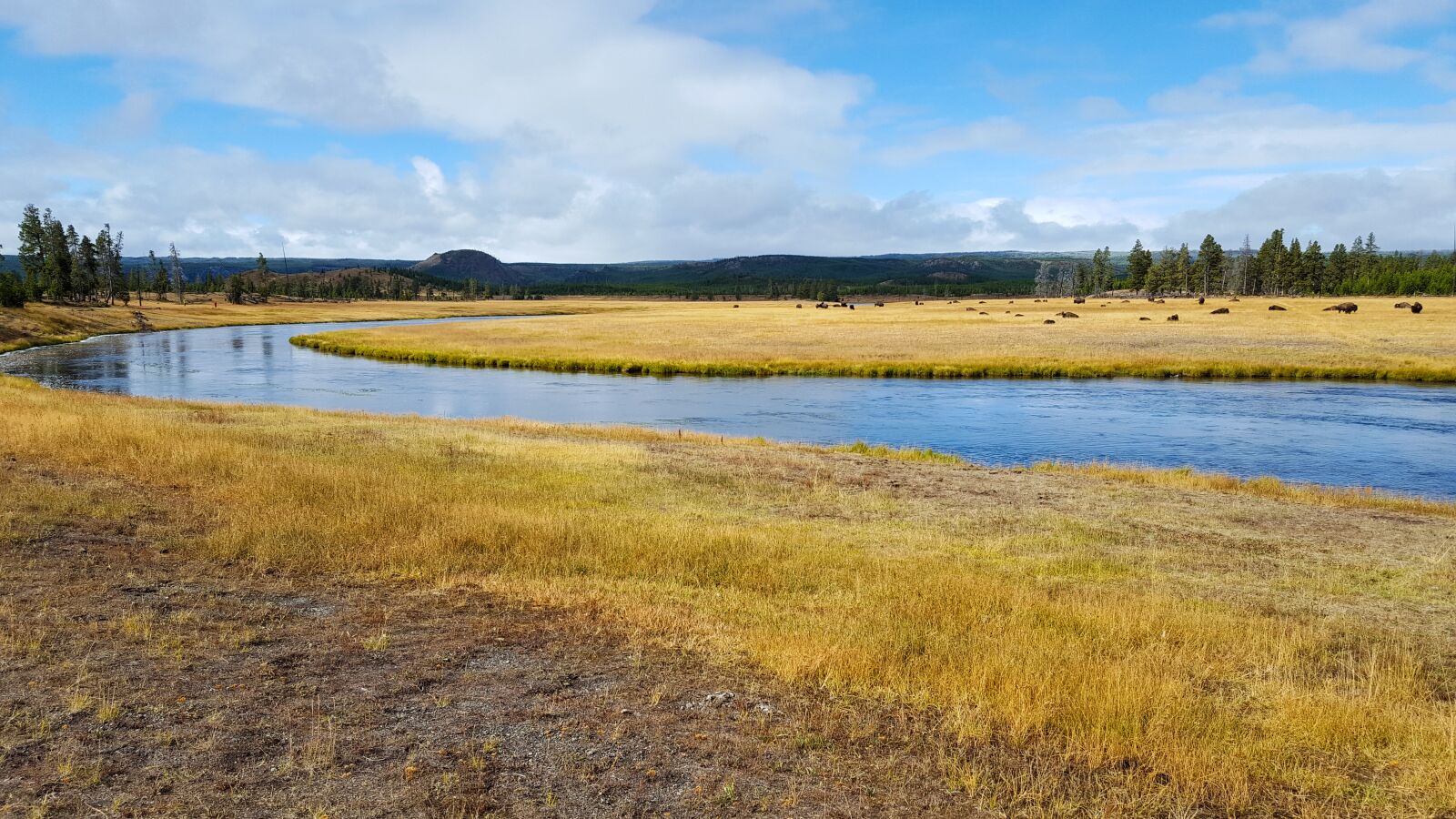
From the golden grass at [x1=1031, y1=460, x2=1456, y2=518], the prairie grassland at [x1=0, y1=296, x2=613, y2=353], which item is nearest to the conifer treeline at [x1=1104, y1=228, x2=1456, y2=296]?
the prairie grassland at [x1=0, y1=296, x2=613, y2=353]

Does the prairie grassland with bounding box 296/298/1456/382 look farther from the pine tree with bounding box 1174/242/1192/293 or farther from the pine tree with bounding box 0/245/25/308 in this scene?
the pine tree with bounding box 1174/242/1192/293

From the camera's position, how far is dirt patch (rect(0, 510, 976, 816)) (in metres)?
5.82

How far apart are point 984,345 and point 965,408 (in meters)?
27.8

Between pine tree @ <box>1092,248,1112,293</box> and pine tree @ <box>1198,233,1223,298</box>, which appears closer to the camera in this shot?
pine tree @ <box>1198,233,1223,298</box>

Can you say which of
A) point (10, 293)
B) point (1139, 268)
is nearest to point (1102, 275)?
point (1139, 268)

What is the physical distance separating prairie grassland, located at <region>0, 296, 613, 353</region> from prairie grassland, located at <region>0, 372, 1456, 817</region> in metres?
78.0

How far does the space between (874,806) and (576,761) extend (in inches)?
85.3

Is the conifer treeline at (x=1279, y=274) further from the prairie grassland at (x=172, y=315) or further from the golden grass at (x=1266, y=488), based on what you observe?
the golden grass at (x=1266, y=488)

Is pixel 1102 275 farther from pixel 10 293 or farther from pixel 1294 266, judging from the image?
pixel 10 293

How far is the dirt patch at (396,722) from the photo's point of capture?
19.1 feet

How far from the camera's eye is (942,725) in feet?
23.3

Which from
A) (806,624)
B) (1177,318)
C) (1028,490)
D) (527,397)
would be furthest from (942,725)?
(1177,318)

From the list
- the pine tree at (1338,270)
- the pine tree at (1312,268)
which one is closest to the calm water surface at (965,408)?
the pine tree at (1312,268)

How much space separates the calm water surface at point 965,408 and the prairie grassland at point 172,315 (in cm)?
2708
